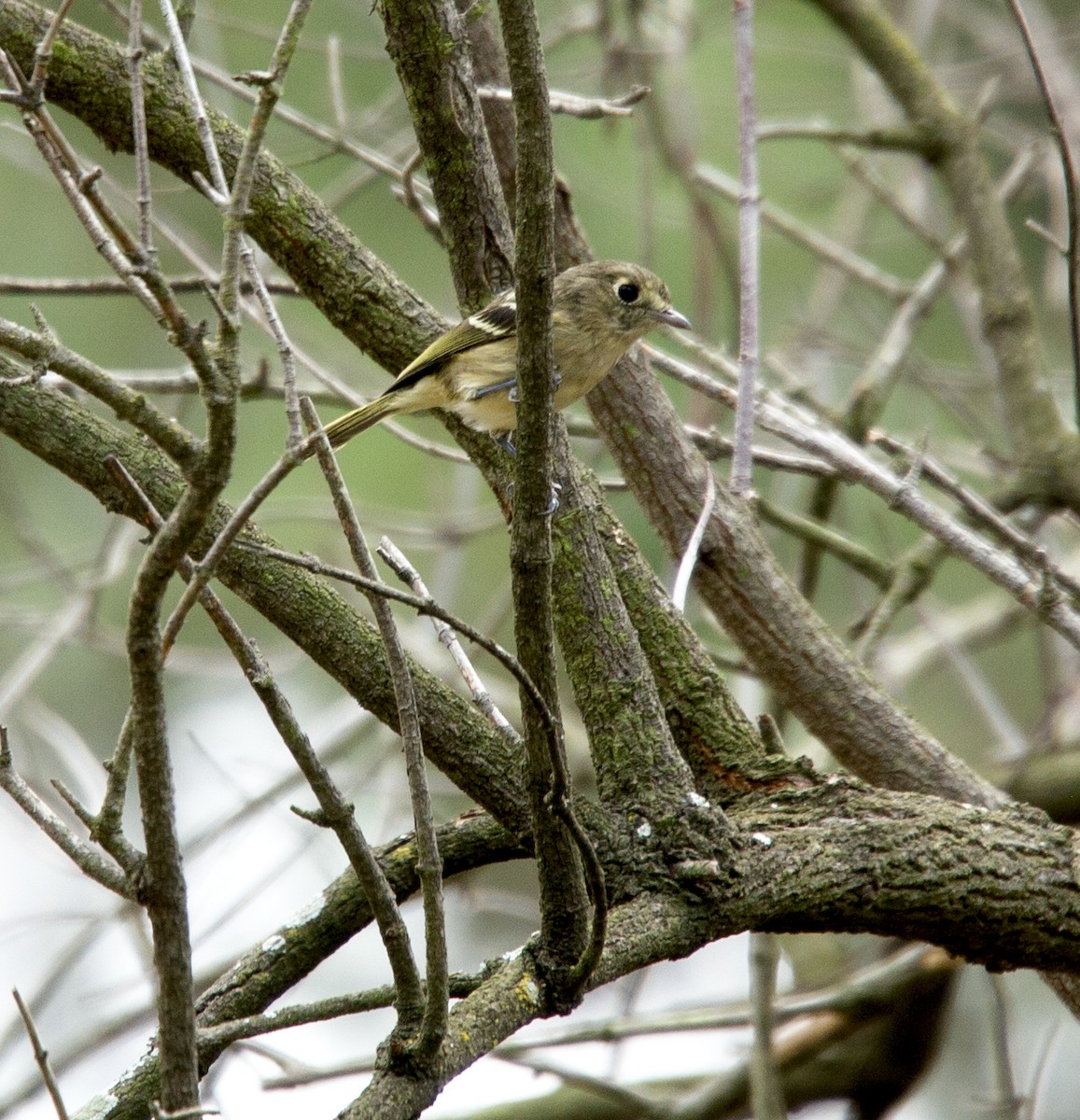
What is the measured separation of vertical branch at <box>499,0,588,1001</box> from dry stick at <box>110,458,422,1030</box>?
30 cm

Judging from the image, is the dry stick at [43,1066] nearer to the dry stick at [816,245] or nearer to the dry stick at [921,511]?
the dry stick at [921,511]

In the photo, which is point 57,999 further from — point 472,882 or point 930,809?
point 930,809

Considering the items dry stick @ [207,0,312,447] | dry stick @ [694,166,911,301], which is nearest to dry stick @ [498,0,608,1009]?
dry stick @ [207,0,312,447]

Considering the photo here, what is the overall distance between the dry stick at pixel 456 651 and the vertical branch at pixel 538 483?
217mm

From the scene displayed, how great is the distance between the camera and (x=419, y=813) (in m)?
1.96

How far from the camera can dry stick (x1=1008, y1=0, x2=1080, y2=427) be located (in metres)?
3.03

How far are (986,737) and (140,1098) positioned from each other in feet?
21.1

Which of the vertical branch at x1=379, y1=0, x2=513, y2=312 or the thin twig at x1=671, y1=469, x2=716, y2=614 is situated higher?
the vertical branch at x1=379, y1=0, x2=513, y2=312

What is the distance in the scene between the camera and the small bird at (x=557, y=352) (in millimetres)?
3396

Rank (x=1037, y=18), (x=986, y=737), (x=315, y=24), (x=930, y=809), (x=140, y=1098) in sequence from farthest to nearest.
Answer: (x=315, y=24)
(x=986, y=737)
(x=1037, y=18)
(x=930, y=809)
(x=140, y=1098)

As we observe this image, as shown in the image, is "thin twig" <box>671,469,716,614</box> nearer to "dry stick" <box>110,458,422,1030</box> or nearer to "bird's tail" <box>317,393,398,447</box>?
"bird's tail" <box>317,393,398,447</box>

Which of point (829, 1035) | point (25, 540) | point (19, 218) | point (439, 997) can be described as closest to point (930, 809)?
point (439, 997)

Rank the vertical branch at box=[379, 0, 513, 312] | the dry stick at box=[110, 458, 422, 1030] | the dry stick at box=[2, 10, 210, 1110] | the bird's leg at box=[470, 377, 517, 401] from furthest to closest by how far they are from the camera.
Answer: the bird's leg at box=[470, 377, 517, 401] < the vertical branch at box=[379, 0, 513, 312] < the dry stick at box=[110, 458, 422, 1030] < the dry stick at box=[2, 10, 210, 1110]

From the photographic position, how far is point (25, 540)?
5.00m
